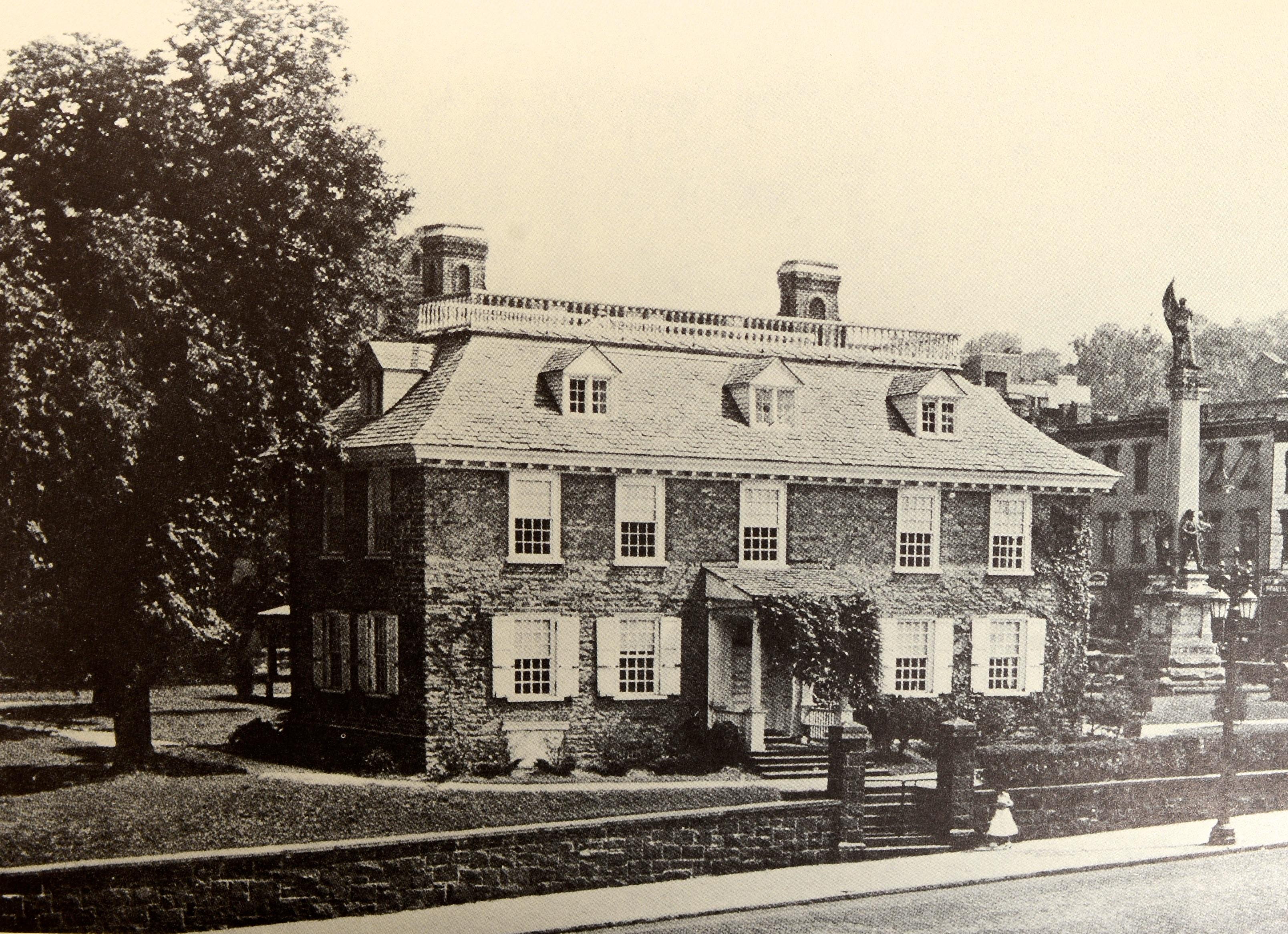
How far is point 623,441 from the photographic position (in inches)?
1056

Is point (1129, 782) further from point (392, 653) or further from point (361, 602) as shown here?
point (361, 602)

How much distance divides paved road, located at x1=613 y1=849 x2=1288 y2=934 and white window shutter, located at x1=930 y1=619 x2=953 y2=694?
8.03 metres

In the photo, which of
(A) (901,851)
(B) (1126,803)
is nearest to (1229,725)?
(B) (1126,803)

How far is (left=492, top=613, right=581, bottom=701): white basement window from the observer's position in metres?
25.6

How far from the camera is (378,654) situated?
26203mm

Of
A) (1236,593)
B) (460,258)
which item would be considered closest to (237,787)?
(460,258)

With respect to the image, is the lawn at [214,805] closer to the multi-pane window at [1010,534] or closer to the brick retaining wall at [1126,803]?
the brick retaining wall at [1126,803]

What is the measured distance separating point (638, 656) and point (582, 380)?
5047 mm

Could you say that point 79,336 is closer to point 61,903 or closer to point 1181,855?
point 61,903

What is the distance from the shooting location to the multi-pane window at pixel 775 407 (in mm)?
28562

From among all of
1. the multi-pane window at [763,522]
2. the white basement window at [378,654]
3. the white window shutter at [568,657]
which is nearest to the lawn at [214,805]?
the white basement window at [378,654]

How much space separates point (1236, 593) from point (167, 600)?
55.8 feet

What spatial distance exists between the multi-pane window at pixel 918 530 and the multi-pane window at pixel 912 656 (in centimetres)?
111

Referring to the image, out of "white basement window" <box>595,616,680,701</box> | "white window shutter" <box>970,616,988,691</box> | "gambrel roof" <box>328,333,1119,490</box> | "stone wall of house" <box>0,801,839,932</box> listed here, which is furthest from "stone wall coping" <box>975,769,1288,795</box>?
"gambrel roof" <box>328,333,1119,490</box>
